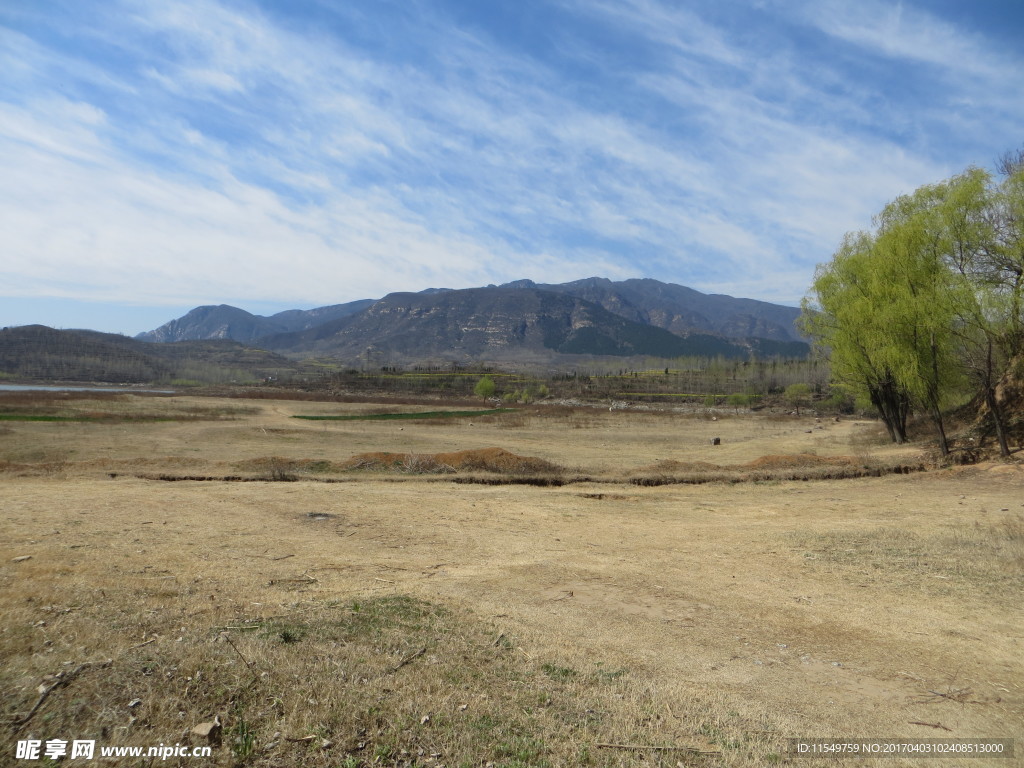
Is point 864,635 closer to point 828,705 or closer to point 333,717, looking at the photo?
point 828,705

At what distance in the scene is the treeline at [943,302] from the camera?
23.3 meters

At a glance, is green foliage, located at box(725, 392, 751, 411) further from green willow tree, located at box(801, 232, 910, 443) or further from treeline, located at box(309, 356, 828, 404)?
green willow tree, located at box(801, 232, 910, 443)

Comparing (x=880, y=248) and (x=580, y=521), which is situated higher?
(x=880, y=248)

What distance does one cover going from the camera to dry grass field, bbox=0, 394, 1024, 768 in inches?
190

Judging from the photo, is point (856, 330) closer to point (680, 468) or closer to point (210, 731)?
point (680, 468)

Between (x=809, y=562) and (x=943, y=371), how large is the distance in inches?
923

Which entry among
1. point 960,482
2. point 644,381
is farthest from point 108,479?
point 644,381

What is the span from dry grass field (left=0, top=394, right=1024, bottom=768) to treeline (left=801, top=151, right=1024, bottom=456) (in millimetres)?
6070

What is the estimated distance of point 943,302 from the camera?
77.9ft

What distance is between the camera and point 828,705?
6.17 m

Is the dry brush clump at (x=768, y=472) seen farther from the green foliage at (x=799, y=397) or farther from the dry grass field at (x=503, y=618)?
the green foliage at (x=799, y=397)

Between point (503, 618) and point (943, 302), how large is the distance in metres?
24.5

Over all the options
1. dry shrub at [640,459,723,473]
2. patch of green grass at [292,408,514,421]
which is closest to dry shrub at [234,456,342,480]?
dry shrub at [640,459,723,473]

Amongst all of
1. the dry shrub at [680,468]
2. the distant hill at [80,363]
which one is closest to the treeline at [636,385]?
the distant hill at [80,363]
